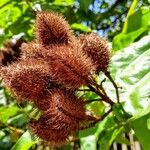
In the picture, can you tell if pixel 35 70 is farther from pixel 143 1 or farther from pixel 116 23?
pixel 116 23

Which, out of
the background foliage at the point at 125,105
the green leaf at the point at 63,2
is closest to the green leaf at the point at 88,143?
the background foliage at the point at 125,105

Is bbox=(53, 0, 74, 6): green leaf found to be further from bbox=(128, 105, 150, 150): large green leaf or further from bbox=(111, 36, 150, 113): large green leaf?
bbox=(128, 105, 150, 150): large green leaf

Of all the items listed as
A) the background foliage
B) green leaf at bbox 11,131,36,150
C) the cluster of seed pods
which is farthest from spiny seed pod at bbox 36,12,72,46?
green leaf at bbox 11,131,36,150

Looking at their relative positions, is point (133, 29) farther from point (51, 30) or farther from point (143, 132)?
point (143, 132)

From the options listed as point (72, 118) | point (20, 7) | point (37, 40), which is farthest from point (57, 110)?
point (20, 7)

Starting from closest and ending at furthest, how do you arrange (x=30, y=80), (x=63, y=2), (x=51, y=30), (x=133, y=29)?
(x=30, y=80) → (x=51, y=30) → (x=133, y=29) → (x=63, y=2)

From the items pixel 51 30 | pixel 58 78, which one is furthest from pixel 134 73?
pixel 51 30

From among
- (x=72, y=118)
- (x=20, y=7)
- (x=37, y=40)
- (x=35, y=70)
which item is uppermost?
(x=20, y=7)
